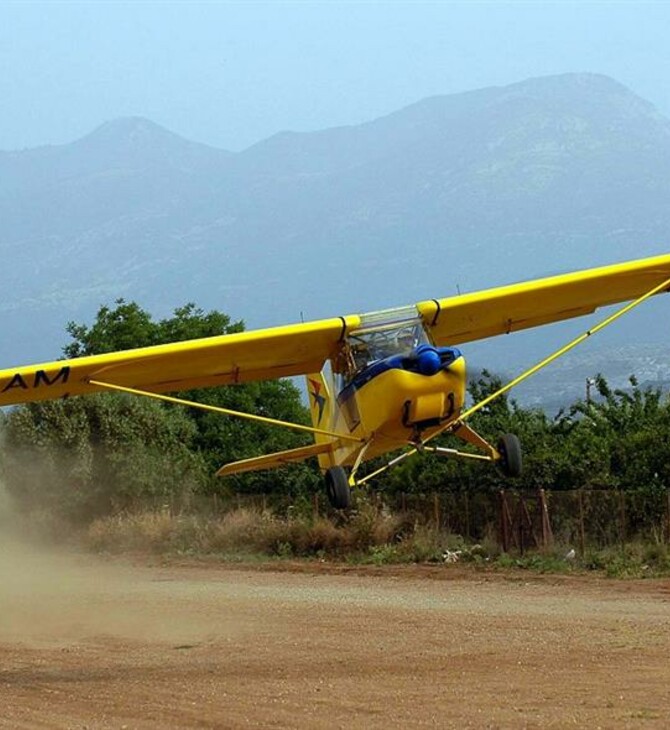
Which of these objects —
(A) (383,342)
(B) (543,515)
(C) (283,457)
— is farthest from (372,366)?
(B) (543,515)

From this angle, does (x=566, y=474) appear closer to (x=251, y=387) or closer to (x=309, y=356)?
(x=309, y=356)

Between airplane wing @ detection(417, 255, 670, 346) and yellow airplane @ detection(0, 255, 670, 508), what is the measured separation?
0.02 metres

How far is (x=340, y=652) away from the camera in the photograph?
16891mm

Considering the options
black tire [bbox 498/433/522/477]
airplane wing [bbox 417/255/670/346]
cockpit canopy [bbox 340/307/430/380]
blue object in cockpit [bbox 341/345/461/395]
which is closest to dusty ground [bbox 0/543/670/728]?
black tire [bbox 498/433/522/477]

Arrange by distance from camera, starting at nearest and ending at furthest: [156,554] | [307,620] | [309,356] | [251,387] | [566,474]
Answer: [309,356]
[307,620]
[566,474]
[156,554]
[251,387]

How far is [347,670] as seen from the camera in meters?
15.3

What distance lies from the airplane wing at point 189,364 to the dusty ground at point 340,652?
129 inches

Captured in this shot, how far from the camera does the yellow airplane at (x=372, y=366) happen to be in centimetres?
1644

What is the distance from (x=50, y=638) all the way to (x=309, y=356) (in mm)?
5144

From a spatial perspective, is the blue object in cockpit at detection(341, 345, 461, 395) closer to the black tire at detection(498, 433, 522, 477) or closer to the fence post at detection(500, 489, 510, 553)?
the black tire at detection(498, 433, 522, 477)

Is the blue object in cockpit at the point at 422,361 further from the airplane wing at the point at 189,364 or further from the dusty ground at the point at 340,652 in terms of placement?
the dusty ground at the point at 340,652

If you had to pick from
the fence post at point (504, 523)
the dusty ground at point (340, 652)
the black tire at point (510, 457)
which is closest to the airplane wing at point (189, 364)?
the black tire at point (510, 457)

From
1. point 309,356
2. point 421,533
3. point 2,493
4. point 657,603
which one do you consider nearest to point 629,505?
point 421,533

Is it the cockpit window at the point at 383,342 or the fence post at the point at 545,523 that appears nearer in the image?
the cockpit window at the point at 383,342
